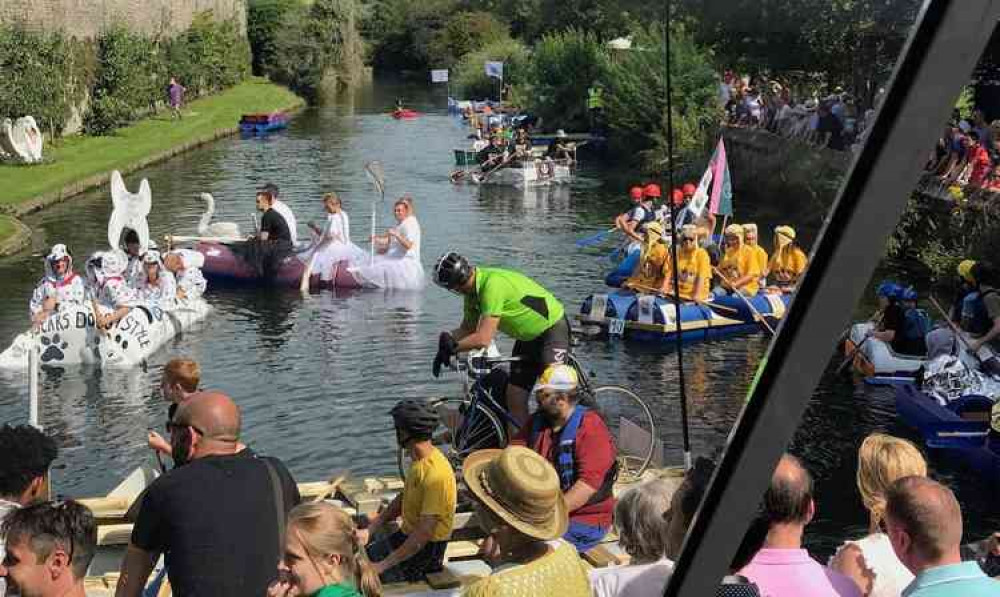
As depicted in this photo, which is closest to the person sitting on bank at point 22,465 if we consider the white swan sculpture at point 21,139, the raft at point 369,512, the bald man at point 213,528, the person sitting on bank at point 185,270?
the bald man at point 213,528

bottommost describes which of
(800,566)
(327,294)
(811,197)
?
(327,294)

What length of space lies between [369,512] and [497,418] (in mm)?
1151

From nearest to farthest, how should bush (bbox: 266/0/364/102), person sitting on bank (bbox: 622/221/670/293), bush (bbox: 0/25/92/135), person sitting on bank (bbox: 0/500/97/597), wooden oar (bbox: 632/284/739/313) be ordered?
person sitting on bank (bbox: 0/500/97/597) < wooden oar (bbox: 632/284/739/313) < person sitting on bank (bbox: 622/221/670/293) < bush (bbox: 0/25/92/135) < bush (bbox: 266/0/364/102)

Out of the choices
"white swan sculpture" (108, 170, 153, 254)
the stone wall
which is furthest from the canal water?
the stone wall

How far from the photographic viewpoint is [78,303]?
13180 millimetres

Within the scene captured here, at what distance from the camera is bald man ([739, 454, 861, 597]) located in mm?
1649

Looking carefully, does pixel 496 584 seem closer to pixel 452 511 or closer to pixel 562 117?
pixel 452 511

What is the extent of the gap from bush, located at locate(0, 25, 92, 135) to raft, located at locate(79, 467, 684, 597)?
84.5ft

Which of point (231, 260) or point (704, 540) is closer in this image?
point (704, 540)

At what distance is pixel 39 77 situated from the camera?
1237 inches

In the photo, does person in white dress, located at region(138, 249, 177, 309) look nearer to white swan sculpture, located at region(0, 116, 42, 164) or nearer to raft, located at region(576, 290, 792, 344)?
raft, located at region(576, 290, 792, 344)

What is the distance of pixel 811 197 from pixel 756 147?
7.1 inches

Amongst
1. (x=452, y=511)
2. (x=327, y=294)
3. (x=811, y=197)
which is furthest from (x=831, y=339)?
(x=327, y=294)

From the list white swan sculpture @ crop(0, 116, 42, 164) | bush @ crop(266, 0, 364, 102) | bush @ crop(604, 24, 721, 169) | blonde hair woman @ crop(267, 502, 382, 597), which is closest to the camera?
bush @ crop(604, 24, 721, 169)
